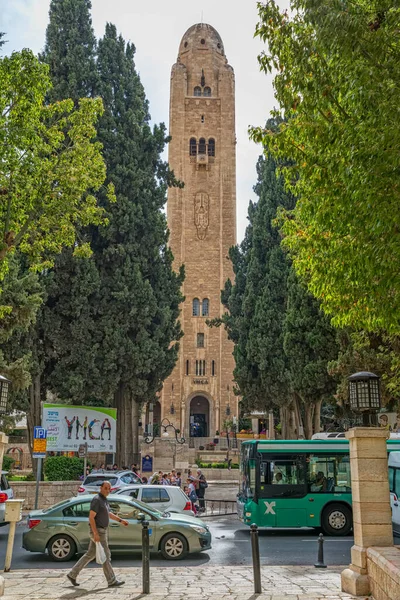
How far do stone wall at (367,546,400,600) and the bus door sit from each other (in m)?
8.54

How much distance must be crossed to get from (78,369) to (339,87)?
57.2 ft

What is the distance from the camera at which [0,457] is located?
819 centimetres

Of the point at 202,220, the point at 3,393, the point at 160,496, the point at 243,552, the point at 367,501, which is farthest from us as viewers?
the point at 202,220

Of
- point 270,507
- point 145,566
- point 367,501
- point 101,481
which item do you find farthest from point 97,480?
point 367,501

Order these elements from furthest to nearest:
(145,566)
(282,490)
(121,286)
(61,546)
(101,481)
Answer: (121,286) < (101,481) < (282,490) < (61,546) < (145,566)

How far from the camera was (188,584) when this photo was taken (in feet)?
29.3

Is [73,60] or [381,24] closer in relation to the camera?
[381,24]

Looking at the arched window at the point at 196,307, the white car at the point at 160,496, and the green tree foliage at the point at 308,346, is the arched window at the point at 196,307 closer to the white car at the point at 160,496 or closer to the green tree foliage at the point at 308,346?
the green tree foliage at the point at 308,346

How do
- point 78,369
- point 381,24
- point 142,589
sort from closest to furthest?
1. point 381,24
2. point 142,589
3. point 78,369

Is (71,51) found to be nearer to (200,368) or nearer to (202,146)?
(202,146)

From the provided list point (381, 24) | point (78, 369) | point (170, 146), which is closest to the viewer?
point (381, 24)

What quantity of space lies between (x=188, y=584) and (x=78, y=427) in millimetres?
14392

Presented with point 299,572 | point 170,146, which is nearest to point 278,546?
point 299,572

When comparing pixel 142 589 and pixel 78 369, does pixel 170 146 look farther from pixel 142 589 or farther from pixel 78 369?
pixel 142 589
